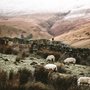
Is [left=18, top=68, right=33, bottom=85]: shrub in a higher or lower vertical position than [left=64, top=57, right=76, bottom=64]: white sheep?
lower

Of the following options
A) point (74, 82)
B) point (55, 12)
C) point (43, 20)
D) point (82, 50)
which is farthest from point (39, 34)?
point (74, 82)

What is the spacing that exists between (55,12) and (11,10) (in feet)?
74.1

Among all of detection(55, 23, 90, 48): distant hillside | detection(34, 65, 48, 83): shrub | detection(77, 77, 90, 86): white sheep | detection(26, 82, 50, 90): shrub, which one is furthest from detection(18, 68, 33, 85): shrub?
detection(55, 23, 90, 48): distant hillside

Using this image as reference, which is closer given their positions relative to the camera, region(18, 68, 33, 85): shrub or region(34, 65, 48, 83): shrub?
region(18, 68, 33, 85): shrub

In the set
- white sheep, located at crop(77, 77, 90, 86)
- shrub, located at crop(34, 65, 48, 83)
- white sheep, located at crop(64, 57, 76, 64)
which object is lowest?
white sheep, located at crop(77, 77, 90, 86)

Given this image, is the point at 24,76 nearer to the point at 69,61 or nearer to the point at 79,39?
the point at 69,61

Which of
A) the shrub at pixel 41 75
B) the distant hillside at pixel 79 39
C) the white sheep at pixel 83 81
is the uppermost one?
the distant hillside at pixel 79 39

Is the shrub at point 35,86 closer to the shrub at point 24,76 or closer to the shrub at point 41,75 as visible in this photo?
the shrub at point 24,76

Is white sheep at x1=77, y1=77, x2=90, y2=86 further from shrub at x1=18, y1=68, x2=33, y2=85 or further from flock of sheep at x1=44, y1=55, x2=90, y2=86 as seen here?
shrub at x1=18, y1=68, x2=33, y2=85

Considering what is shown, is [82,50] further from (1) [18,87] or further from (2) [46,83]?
(1) [18,87]

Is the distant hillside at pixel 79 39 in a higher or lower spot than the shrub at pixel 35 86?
higher

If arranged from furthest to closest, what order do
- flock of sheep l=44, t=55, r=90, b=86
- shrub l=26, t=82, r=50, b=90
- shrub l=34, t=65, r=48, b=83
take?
1. shrub l=34, t=65, r=48, b=83
2. flock of sheep l=44, t=55, r=90, b=86
3. shrub l=26, t=82, r=50, b=90

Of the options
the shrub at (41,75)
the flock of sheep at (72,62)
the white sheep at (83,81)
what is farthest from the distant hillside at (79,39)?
the white sheep at (83,81)

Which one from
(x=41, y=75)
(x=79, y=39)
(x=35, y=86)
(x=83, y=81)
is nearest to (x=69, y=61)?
(x=41, y=75)
